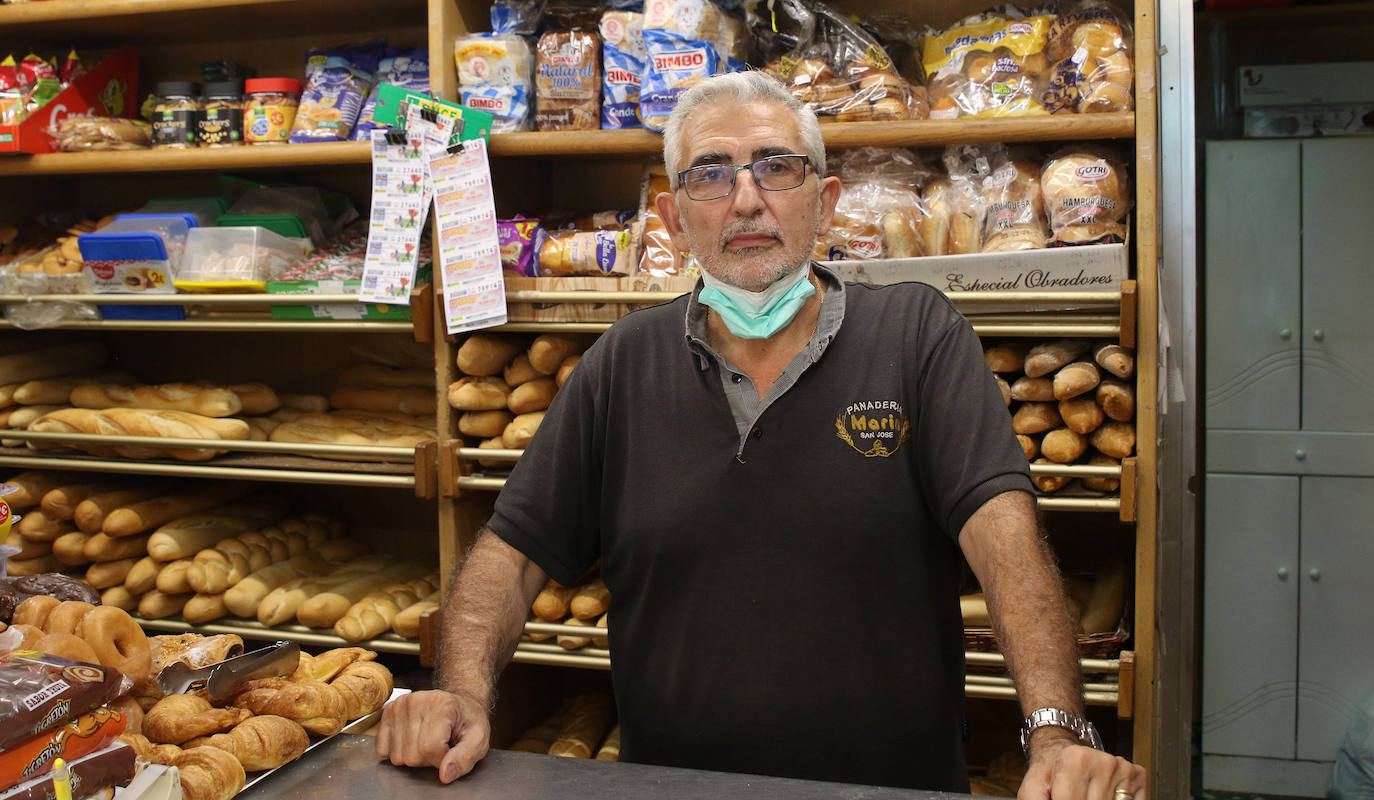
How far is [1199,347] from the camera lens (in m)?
3.05

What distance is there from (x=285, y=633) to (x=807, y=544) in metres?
1.48

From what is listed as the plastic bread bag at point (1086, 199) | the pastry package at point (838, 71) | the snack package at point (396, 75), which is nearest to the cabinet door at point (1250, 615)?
the plastic bread bag at point (1086, 199)

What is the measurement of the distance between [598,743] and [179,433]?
1206 mm

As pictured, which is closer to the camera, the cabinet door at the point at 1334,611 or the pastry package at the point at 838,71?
the pastry package at the point at 838,71

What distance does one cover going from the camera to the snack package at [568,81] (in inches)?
85.7

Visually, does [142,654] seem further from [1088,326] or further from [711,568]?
[1088,326]

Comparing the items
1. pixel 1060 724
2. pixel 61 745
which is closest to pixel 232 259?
pixel 61 745

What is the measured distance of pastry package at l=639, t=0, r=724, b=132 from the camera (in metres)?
2.04

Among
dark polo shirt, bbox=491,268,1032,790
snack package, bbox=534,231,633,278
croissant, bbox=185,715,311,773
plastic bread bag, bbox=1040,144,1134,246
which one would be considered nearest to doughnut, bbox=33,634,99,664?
croissant, bbox=185,715,311,773

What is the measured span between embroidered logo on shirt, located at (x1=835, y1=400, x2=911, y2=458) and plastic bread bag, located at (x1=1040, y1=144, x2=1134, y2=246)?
0.73 meters

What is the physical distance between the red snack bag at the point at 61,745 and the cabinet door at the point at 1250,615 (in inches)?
109

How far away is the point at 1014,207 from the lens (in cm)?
200

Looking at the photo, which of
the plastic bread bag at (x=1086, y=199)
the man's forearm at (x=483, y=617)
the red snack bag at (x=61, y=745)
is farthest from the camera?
the plastic bread bag at (x=1086, y=199)

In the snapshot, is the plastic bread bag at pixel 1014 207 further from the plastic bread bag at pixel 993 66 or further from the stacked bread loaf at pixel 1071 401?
the stacked bread loaf at pixel 1071 401
